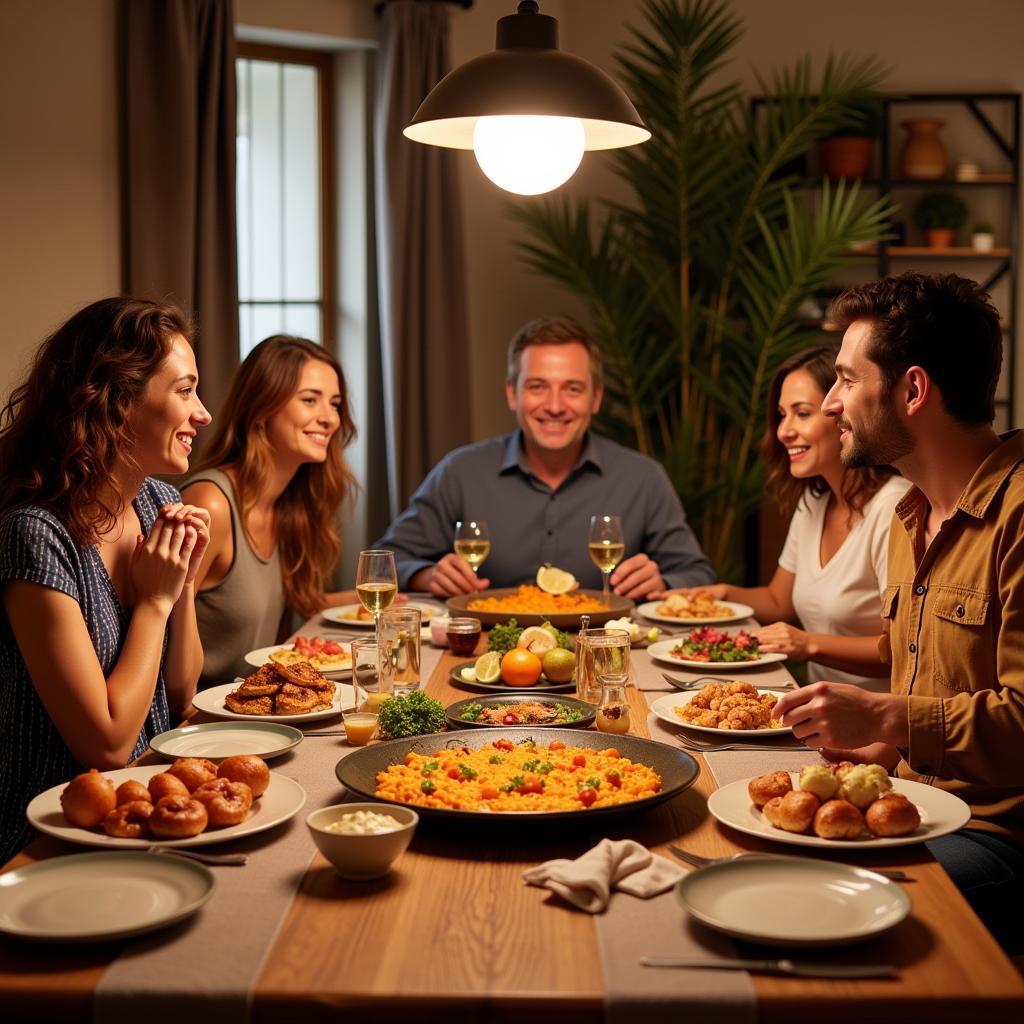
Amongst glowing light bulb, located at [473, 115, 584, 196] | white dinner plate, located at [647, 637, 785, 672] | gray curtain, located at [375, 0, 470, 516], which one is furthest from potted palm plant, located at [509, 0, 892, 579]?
glowing light bulb, located at [473, 115, 584, 196]

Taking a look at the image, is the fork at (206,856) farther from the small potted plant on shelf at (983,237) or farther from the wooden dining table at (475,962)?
the small potted plant on shelf at (983,237)

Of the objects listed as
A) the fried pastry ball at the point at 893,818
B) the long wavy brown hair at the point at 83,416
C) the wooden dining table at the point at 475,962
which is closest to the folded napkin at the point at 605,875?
the wooden dining table at the point at 475,962

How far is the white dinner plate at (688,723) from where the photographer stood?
1.96 m

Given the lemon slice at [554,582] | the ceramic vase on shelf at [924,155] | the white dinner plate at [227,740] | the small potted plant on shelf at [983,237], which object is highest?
the ceramic vase on shelf at [924,155]

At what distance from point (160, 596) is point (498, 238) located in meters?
3.69

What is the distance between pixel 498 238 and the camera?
5469 mm

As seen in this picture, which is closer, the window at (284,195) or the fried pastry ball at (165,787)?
the fried pastry ball at (165,787)

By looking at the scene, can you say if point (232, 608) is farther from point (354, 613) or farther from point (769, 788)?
point (769, 788)

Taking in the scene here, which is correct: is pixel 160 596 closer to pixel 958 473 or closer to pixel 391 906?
pixel 391 906

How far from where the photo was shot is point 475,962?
3.88 feet

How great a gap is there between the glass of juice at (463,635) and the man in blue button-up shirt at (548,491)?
1040 millimetres

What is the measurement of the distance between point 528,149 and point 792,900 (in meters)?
1.62

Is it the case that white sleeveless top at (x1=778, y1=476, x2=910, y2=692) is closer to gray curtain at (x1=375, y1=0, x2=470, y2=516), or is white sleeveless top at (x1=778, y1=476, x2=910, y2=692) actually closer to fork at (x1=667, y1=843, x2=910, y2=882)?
fork at (x1=667, y1=843, x2=910, y2=882)

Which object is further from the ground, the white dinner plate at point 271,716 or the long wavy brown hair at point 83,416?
the long wavy brown hair at point 83,416
